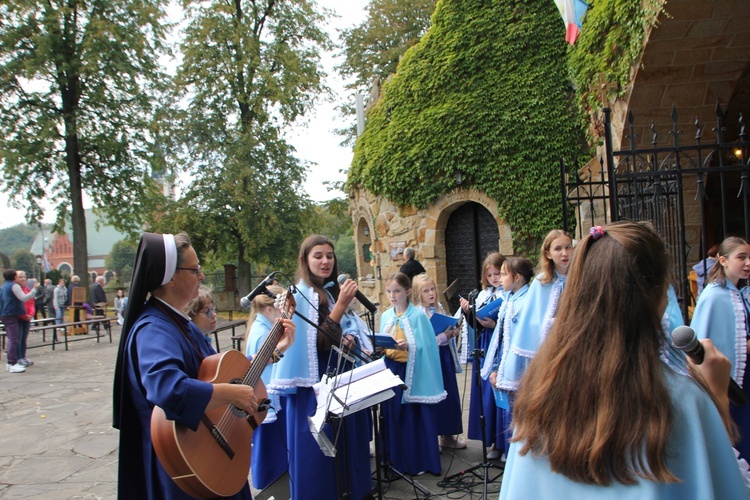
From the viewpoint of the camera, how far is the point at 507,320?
15.0 ft

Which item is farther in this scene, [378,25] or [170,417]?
[378,25]

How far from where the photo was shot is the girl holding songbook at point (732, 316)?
356 centimetres

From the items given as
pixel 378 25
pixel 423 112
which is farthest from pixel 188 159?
pixel 423 112

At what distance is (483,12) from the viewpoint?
484 inches

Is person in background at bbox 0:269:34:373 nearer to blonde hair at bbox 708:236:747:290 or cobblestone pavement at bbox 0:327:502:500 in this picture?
cobblestone pavement at bbox 0:327:502:500

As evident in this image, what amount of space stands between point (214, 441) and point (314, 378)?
1415 mm

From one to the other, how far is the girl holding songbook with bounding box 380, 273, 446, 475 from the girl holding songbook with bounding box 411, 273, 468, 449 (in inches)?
11.7

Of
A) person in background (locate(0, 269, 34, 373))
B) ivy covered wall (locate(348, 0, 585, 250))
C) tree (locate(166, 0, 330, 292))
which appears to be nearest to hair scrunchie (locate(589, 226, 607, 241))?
ivy covered wall (locate(348, 0, 585, 250))

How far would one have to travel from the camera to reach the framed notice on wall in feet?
44.1

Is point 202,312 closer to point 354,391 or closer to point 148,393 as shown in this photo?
point 354,391

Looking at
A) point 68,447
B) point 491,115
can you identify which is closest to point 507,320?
point 68,447

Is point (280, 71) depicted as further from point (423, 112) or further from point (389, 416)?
point (389, 416)

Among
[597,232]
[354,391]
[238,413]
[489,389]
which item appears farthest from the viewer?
[489,389]

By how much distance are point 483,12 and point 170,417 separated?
11.9m
